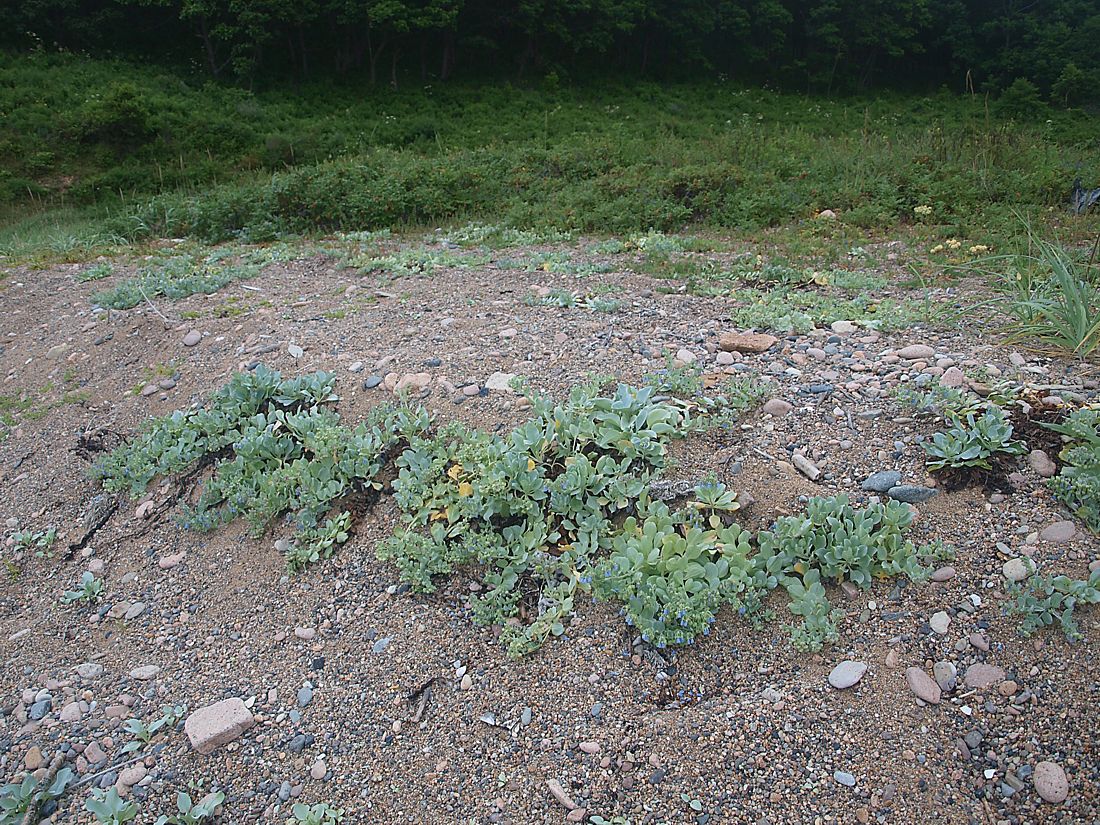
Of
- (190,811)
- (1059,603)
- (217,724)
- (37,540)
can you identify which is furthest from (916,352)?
(37,540)

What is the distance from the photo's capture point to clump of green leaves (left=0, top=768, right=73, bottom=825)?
1.99m

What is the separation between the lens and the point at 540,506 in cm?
263

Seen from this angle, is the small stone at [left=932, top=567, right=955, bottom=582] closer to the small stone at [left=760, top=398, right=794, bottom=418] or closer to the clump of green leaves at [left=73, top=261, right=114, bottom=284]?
the small stone at [left=760, top=398, right=794, bottom=418]

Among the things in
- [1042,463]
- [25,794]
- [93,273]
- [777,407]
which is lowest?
[93,273]

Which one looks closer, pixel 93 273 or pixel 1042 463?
pixel 1042 463

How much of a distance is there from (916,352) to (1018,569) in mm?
1398

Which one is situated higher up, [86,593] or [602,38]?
[602,38]

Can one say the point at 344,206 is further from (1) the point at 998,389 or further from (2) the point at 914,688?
(2) the point at 914,688

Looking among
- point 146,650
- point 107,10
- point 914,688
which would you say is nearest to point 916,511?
point 914,688

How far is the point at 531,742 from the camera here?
2.08 m

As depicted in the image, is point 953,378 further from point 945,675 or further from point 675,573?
point 675,573

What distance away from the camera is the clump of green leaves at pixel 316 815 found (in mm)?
1933

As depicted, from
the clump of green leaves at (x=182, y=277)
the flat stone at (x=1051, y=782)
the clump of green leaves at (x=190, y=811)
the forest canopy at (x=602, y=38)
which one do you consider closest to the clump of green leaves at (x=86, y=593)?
the clump of green leaves at (x=190, y=811)

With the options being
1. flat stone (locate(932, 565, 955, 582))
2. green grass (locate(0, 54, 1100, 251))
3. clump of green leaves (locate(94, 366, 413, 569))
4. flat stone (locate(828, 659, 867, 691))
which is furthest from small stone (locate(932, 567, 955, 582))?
green grass (locate(0, 54, 1100, 251))
